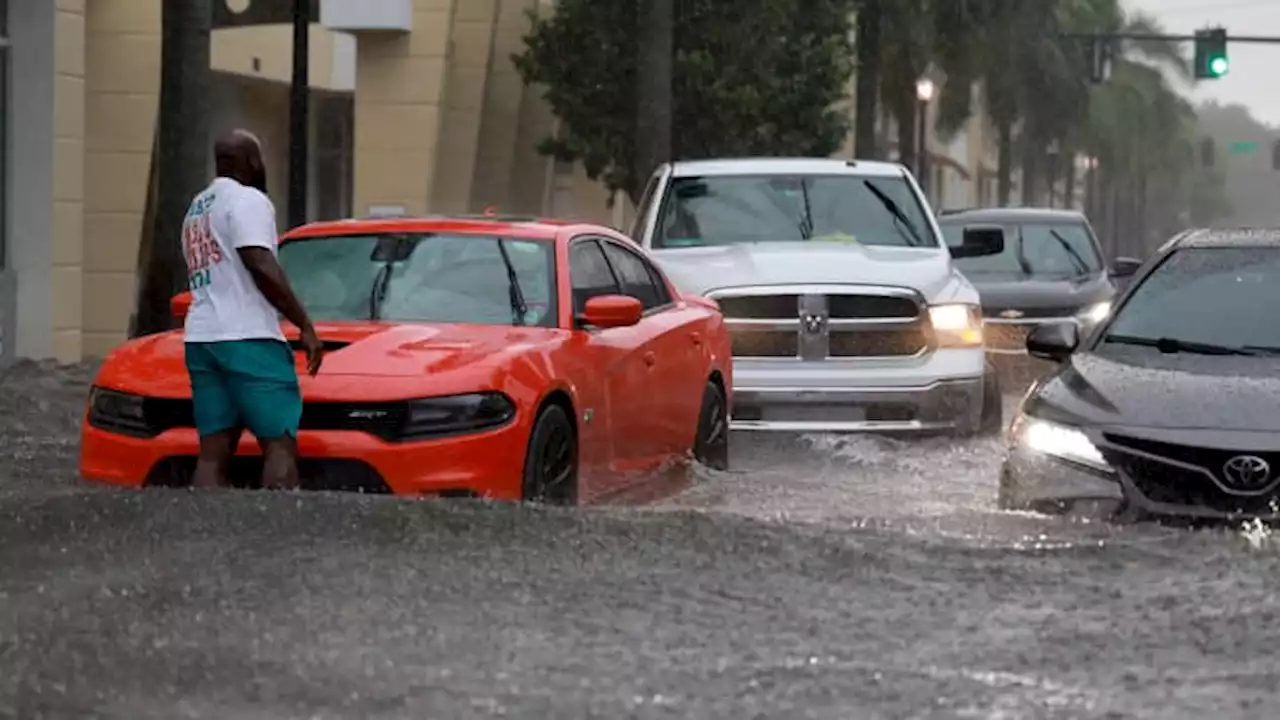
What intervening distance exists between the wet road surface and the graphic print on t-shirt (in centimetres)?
87

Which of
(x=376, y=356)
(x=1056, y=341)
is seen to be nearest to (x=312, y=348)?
(x=376, y=356)

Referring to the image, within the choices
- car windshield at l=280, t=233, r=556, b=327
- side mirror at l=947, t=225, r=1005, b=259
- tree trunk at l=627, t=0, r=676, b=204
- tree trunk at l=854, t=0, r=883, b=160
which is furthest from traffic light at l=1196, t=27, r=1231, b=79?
car windshield at l=280, t=233, r=556, b=327

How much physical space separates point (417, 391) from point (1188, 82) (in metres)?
78.8

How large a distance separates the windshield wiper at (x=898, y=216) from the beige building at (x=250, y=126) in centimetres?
740

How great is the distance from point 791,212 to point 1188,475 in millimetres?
6589

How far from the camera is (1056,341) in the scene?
986 cm

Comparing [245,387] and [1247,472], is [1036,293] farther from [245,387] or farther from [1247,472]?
[245,387]

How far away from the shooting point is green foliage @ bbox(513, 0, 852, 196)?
32688 millimetres

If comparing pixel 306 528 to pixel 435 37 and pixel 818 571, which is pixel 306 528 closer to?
pixel 818 571

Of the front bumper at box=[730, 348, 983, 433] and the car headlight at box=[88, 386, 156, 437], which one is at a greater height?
the car headlight at box=[88, 386, 156, 437]

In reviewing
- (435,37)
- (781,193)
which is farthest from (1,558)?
(435,37)

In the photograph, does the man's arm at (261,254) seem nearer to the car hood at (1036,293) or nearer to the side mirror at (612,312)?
the side mirror at (612,312)

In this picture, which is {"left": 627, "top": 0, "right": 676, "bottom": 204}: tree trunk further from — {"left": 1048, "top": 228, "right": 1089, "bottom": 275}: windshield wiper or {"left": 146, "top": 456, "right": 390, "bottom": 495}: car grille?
{"left": 146, "top": 456, "right": 390, "bottom": 495}: car grille

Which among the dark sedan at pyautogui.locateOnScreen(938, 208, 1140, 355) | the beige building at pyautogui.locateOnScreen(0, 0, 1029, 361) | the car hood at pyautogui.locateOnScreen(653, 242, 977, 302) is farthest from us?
the dark sedan at pyautogui.locateOnScreen(938, 208, 1140, 355)
